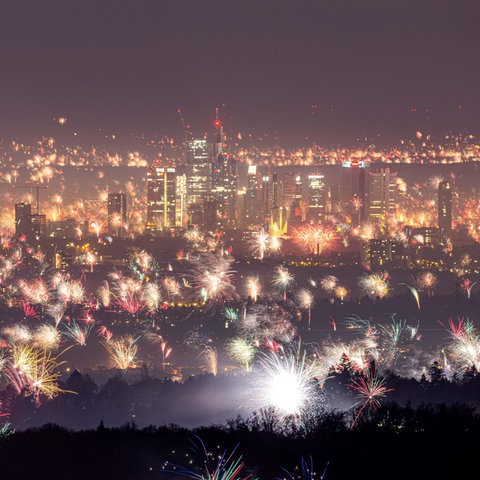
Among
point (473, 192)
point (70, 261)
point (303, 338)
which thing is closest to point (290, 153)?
point (473, 192)

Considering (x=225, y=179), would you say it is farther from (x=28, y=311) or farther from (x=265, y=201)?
(x=28, y=311)

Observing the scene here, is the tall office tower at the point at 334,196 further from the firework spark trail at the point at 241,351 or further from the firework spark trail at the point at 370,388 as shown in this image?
the firework spark trail at the point at 370,388

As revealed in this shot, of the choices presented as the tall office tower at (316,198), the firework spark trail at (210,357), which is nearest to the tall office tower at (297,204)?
the tall office tower at (316,198)

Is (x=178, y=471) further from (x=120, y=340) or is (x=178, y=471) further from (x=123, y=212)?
(x=123, y=212)

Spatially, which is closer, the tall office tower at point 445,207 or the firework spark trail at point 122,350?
the firework spark trail at point 122,350

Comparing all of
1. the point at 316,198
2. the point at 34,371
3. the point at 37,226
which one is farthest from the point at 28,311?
the point at 316,198

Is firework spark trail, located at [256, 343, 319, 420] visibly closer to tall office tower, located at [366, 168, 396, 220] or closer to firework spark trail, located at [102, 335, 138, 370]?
firework spark trail, located at [102, 335, 138, 370]


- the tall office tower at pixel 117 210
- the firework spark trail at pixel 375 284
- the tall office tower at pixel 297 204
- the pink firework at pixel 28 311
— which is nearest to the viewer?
the pink firework at pixel 28 311
